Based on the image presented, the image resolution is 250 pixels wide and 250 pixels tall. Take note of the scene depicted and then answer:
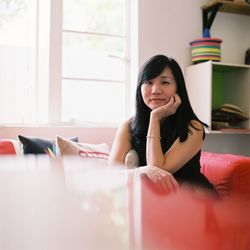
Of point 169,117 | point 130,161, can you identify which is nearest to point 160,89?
point 169,117

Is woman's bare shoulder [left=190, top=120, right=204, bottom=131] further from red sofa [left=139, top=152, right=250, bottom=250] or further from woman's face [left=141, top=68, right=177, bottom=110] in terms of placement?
red sofa [left=139, top=152, right=250, bottom=250]

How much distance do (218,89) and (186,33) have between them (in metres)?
0.41

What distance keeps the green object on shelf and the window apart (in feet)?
1.86

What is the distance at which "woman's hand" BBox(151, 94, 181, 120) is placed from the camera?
1.20 metres

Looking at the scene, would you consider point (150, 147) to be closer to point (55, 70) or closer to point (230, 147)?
point (55, 70)

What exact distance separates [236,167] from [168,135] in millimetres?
333

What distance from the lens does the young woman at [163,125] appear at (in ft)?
3.77

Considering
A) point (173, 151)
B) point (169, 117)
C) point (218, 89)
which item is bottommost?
point (173, 151)

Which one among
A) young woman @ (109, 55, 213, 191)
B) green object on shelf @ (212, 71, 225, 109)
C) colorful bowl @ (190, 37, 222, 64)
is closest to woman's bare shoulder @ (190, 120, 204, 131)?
young woman @ (109, 55, 213, 191)

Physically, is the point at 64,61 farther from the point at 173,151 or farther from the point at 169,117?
the point at 173,151

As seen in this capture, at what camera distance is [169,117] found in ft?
4.22

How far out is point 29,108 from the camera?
6.79ft

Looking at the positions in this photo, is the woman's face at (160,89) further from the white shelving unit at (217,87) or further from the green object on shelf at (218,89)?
the green object on shelf at (218,89)

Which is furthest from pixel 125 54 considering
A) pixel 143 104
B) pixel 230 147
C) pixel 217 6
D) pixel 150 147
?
pixel 150 147
